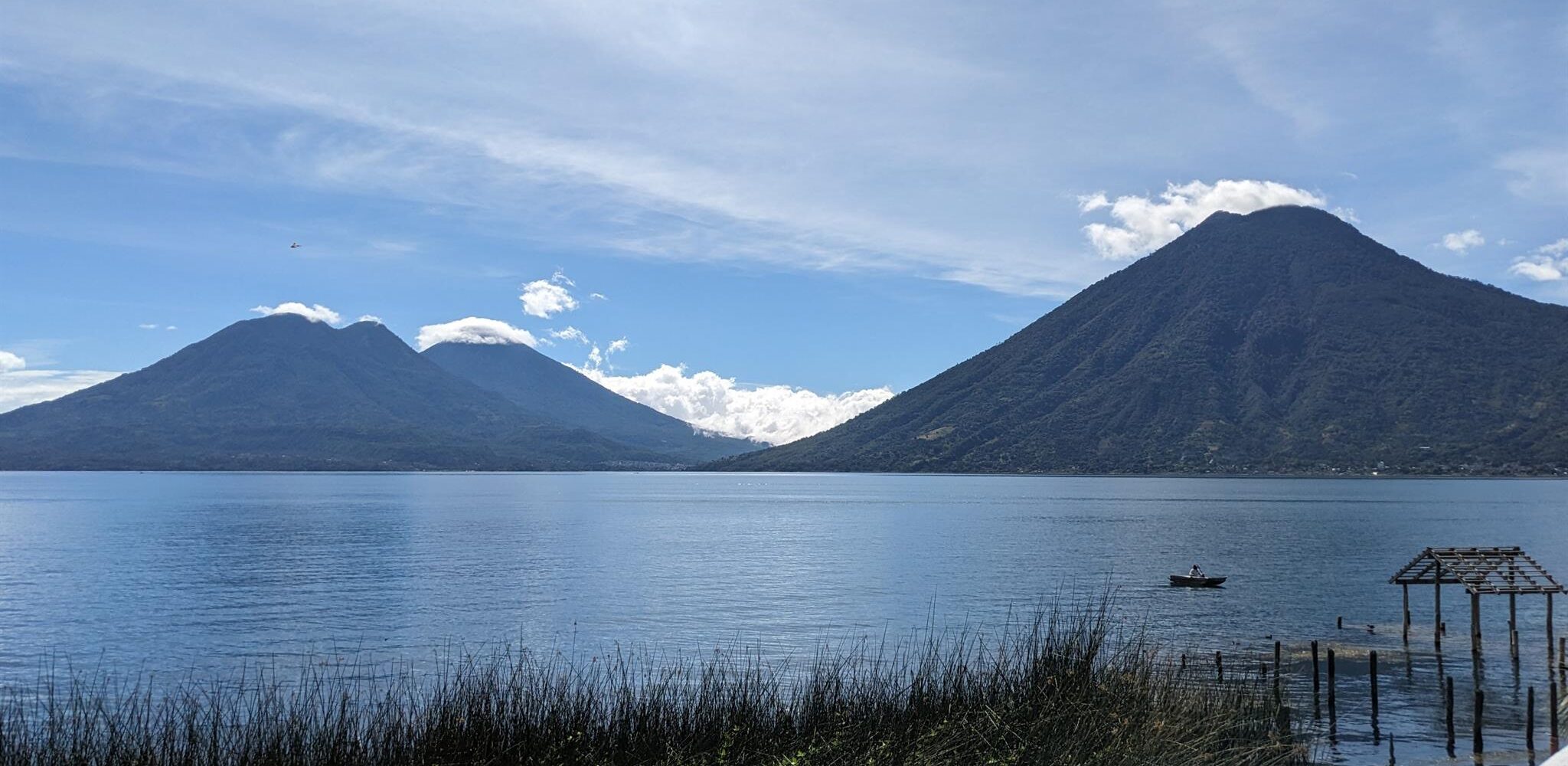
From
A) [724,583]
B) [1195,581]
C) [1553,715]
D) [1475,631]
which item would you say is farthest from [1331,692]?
[724,583]

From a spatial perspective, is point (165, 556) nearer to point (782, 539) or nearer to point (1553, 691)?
point (782, 539)

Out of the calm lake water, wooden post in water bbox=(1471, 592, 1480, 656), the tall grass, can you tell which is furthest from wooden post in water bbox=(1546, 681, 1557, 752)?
the tall grass

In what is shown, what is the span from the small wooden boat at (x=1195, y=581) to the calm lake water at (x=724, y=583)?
2.35 feet

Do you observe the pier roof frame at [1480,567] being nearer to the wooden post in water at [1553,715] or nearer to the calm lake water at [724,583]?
the calm lake water at [724,583]

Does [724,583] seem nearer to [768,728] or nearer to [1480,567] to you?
[1480,567]

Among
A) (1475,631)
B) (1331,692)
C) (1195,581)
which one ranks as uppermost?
(1475,631)

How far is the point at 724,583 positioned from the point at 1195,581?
2596cm

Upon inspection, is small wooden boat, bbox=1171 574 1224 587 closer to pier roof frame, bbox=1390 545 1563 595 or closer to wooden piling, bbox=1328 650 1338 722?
pier roof frame, bbox=1390 545 1563 595

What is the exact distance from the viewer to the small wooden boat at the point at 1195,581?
198 ft

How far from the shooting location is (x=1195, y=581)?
198 feet

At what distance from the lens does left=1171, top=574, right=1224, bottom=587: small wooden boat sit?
60250 millimetres

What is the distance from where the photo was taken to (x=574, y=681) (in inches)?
1207

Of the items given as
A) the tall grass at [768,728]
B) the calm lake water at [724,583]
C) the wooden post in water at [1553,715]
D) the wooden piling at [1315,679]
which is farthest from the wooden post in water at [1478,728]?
the tall grass at [768,728]

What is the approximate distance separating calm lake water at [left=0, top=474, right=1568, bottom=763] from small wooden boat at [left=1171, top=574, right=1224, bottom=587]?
72cm
